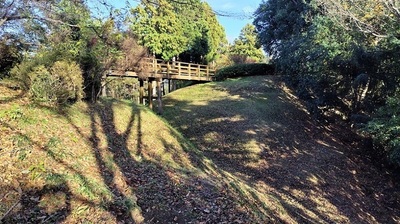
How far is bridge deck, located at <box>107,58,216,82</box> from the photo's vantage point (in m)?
13.4

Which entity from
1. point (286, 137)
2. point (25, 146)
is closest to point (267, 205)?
point (25, 146)

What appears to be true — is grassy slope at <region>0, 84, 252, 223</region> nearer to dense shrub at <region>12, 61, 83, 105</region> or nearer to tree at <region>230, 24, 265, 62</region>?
dense shrub at <region>12, 61, 83, 105</region>

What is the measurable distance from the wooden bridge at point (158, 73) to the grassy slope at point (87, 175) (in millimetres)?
4557

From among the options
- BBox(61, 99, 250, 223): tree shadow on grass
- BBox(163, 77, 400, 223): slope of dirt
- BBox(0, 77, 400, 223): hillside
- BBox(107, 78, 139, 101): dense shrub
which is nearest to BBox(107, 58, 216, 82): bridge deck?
Result: BBox(163, 77, 400, 223): slope of dirt

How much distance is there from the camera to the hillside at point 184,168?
12.1ft

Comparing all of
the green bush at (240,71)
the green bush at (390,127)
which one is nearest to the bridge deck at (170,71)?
the green bush at (240,71)

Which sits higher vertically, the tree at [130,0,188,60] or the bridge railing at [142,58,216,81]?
the tree at [130,0,188,60]

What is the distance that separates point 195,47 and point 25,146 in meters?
21.5

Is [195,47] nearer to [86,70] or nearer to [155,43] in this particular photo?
[155,43]

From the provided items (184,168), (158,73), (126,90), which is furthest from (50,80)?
(126,90)

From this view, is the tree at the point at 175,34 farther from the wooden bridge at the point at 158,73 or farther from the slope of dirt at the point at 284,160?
the slope of dirt at the point at 284,160

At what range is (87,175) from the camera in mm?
4363

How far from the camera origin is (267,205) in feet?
21.1

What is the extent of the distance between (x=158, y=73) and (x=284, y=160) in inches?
320
